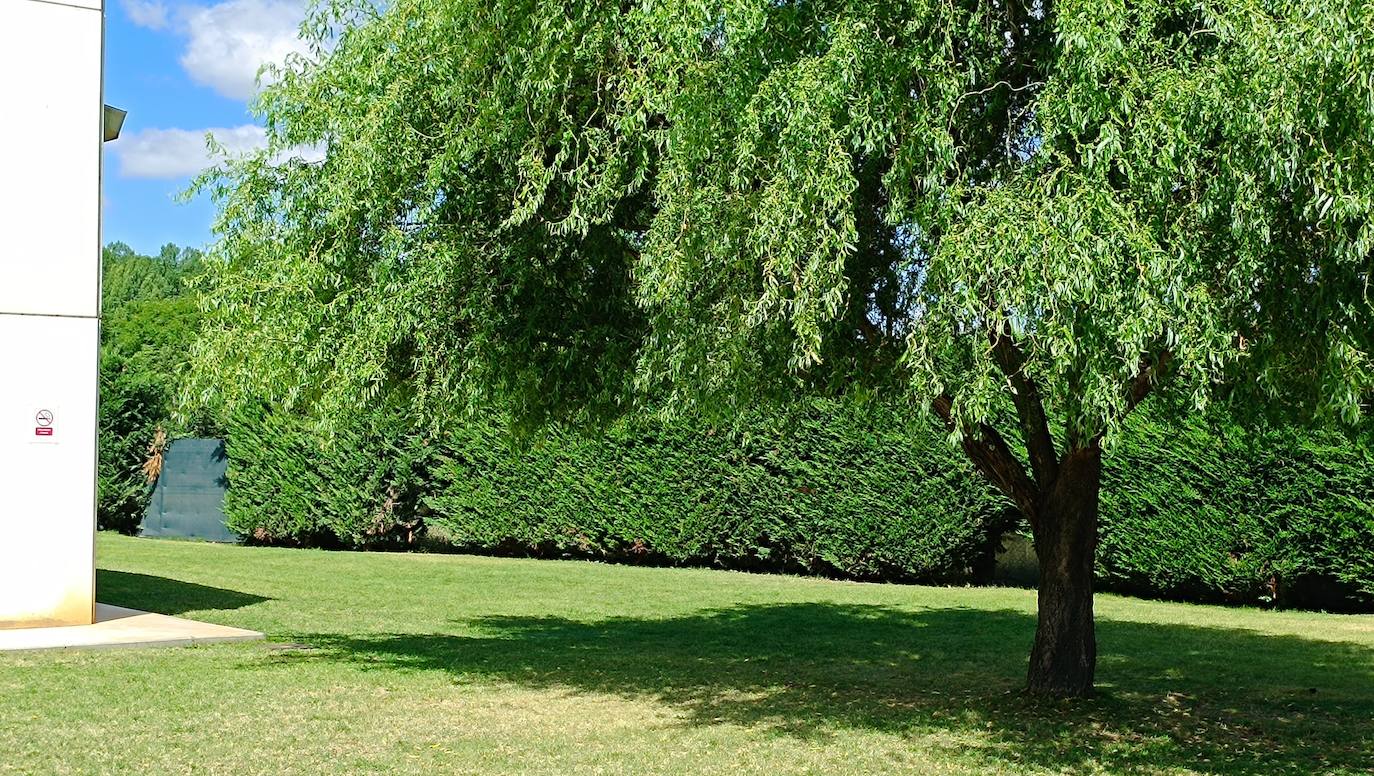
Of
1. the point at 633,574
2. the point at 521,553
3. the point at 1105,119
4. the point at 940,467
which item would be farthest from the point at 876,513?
the point at 1105,119

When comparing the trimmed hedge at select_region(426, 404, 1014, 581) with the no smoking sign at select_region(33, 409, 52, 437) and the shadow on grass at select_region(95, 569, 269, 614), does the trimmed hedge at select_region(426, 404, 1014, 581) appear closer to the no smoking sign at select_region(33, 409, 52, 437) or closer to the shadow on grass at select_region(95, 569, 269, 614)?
the shadow on grass at select_region(95, 569, 269, 614)

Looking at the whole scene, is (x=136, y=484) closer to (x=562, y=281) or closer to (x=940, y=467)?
(x=940, y=467)

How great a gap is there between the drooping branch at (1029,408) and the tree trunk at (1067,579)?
11 centimetres

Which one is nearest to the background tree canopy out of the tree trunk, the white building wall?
the white building wall

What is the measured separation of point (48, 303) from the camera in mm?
12734

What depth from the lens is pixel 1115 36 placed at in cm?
673

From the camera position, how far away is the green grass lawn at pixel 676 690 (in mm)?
8203

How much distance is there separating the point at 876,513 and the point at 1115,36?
13.9 m

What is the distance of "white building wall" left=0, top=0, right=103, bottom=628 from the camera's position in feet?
41.1

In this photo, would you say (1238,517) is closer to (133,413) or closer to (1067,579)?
(1067,579)

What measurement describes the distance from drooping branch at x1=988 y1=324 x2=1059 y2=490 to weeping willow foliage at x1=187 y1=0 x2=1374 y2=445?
96 mm

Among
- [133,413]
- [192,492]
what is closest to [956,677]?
[192,492]

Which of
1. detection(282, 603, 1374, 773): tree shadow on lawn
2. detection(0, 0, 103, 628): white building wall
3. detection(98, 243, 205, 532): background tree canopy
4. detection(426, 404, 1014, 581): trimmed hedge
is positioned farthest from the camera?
detection(98, 243, 205, 532): background tree canopy

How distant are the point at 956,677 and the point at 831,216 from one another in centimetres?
557
